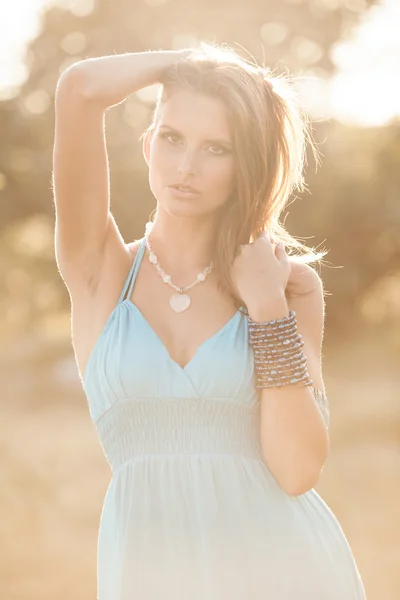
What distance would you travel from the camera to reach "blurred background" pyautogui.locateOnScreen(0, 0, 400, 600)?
1088cm

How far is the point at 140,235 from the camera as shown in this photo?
11.8m

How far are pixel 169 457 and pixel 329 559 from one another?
50 cm

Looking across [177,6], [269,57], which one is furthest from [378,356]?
[177,6]

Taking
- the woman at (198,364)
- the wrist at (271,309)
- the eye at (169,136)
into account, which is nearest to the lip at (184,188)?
the woman at (198,364)

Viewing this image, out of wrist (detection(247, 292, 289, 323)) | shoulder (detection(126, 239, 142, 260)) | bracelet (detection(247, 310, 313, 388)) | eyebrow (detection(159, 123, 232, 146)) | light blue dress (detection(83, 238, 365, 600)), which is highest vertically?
eyebrow (detection(159, 123, 232, 146))

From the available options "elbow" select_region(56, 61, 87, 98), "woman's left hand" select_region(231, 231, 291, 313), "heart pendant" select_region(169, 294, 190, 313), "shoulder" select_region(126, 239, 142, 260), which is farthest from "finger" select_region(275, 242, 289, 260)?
"elbow" select_region(56, 61, 87, 98)

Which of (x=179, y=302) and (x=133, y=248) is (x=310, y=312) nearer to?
(x=179, y=302)

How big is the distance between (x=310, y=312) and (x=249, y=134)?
510 mm

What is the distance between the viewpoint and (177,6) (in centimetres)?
1399

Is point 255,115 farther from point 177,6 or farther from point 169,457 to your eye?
point 177,6

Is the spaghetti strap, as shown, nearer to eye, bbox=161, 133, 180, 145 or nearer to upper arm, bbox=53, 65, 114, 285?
upper arm, bbox=53, 65, 114, 285

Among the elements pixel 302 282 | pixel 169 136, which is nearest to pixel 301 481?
pixel 302 282

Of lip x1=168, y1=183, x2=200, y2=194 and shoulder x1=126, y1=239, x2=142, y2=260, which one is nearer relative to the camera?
lip x1=168, y1=183, x2=200, y2=194

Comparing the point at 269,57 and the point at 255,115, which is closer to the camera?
the point at 255,115
